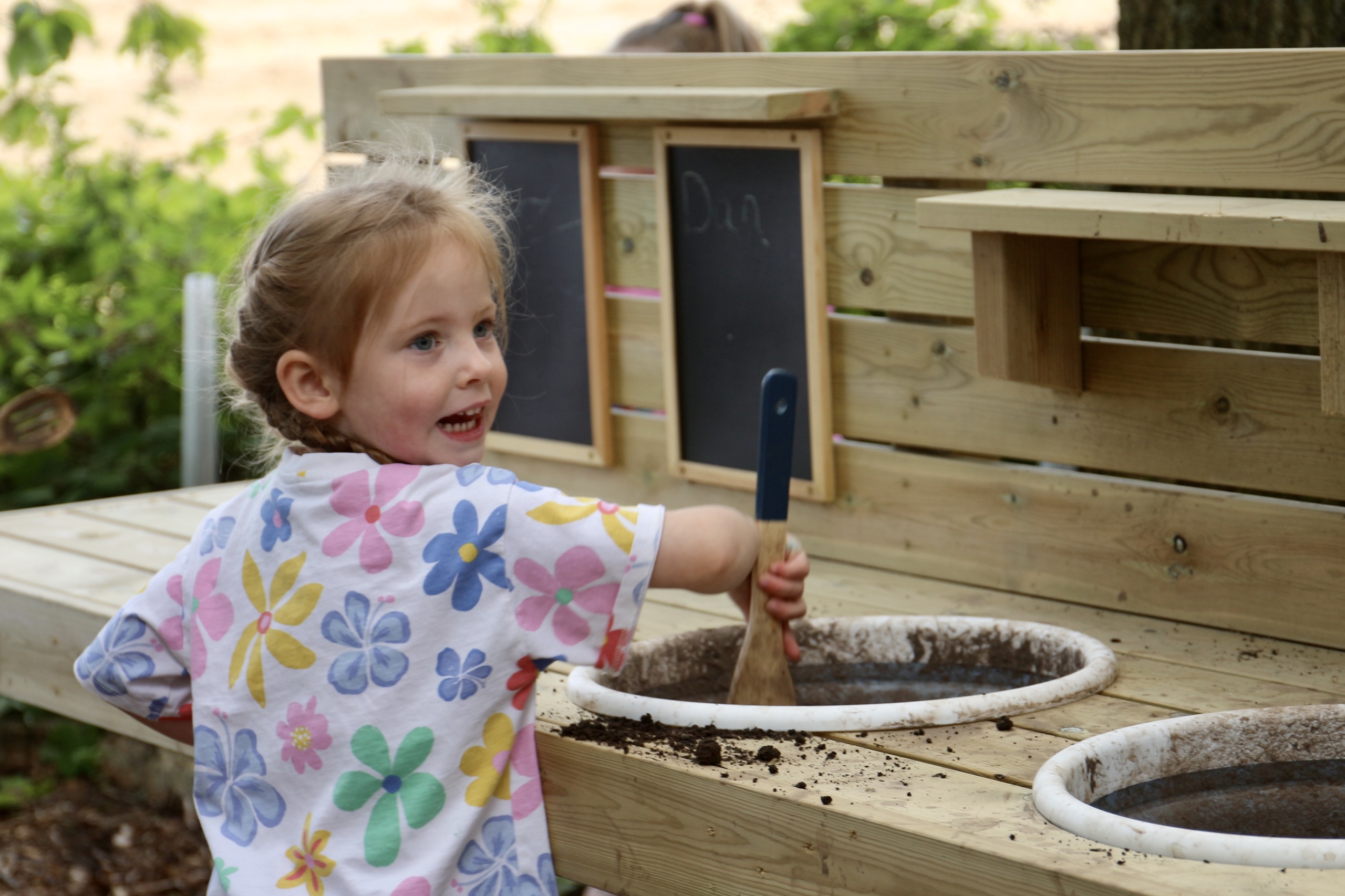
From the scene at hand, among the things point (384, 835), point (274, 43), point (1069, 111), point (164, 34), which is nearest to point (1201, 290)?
point (1069, 111)

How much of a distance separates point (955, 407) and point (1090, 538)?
29 cm

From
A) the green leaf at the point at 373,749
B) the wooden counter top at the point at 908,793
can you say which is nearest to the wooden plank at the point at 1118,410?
the wooden counter top at the point at 908,793

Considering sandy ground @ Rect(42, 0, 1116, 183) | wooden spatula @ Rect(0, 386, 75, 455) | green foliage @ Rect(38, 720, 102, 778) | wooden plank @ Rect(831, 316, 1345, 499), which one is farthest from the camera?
sandy ground @ Rect(42, 0, 1116, 183)

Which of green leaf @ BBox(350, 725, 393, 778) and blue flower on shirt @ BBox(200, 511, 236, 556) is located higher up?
blue flower on shirt @ BBox(200, 511, 236, 556)

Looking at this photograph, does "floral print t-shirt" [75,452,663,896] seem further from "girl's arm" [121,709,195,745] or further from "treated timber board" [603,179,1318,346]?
"treated timber board" [603,179,1318,346]

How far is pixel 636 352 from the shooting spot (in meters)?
2.78

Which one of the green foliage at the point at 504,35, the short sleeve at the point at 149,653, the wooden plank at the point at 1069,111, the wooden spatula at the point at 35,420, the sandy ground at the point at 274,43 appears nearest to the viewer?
the short sleeve at the point at 149,653

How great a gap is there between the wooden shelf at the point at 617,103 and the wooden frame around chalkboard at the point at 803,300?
39mm

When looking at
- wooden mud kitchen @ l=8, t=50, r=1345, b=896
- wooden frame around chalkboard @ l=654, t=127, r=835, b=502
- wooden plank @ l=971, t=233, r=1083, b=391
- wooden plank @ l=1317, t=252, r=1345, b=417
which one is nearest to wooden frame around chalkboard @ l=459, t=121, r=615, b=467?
wooden mud kitchen @ l=8, t=50, r=1345, b=896

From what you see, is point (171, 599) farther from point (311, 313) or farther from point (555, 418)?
point (555, 418)

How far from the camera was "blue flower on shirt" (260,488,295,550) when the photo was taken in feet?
5.32

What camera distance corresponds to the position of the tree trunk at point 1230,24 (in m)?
2.51

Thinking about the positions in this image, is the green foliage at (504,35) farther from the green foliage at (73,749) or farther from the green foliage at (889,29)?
the green foliage at (73,749)

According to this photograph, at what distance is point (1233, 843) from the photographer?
1307 mm
